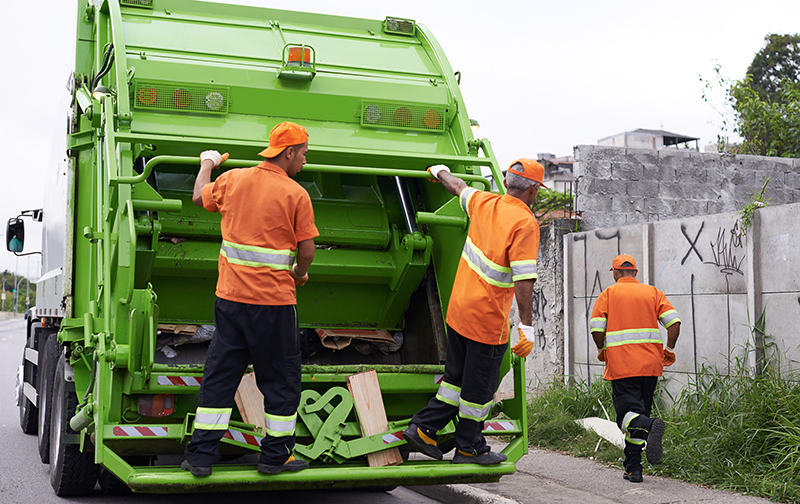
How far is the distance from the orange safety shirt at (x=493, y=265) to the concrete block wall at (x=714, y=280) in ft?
7.27

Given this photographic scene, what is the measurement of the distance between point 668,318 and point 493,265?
192 centimetres

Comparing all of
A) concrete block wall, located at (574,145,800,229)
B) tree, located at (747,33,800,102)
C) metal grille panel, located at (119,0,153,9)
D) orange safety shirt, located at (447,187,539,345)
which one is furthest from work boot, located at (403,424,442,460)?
tree, located at (747,33,800,102)

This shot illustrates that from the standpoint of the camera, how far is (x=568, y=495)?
4.88 m

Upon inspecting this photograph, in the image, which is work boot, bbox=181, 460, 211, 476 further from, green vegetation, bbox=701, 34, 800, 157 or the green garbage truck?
green vegetation, bbox=701, 34, 800, 157

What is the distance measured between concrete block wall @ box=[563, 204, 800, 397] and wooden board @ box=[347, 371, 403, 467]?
8.89ft

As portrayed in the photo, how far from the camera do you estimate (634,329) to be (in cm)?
552

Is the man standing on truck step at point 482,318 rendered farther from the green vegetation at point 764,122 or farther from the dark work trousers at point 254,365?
the green vegetation at point 764,122

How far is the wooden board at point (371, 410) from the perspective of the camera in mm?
4289

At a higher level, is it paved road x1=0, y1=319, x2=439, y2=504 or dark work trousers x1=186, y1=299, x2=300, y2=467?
dark work trousers x1=186, y1=299, x2=300, y2=467

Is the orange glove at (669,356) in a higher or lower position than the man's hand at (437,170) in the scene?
lower

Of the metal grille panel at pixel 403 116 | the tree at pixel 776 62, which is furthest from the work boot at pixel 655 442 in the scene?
the tree at pixel 776 62

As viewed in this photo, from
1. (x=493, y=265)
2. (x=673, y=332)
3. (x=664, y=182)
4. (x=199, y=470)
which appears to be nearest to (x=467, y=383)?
(x=493, y=265)

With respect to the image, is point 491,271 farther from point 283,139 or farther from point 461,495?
point 461,495

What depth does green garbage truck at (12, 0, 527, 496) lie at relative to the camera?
13.2ft
